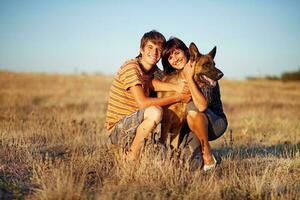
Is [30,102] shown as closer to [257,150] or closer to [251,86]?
[257,150]

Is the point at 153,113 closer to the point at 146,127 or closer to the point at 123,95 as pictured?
the point at 146,127

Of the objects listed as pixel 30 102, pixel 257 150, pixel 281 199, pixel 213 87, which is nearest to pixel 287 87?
pixel 30 102

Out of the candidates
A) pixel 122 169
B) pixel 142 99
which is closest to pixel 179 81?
pixel 142 99

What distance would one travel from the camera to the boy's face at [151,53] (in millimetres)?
5848

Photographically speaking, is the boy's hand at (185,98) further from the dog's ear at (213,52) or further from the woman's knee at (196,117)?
the dog's ear at (213,52)

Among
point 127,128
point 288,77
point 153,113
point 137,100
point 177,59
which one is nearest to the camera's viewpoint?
point 153,113

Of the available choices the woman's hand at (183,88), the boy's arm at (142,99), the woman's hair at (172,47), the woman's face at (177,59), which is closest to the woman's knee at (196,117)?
the woman's hand at (183,88)

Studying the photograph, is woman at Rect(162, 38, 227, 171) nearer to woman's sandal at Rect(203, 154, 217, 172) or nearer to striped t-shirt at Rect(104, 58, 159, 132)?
woman's sandal at Rect(203, 154, 217, 172)

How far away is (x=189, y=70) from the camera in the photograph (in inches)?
240

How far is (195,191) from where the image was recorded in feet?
14.4

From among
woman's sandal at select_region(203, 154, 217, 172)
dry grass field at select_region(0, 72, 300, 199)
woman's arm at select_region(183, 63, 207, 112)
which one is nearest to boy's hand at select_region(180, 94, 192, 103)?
woman's arm at select_region(183, 63, 207, 112)

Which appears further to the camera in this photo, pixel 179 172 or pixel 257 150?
pixel 257 150

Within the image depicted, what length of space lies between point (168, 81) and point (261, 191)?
2.28 metres

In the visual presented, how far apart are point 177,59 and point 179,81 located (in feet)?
1.09
